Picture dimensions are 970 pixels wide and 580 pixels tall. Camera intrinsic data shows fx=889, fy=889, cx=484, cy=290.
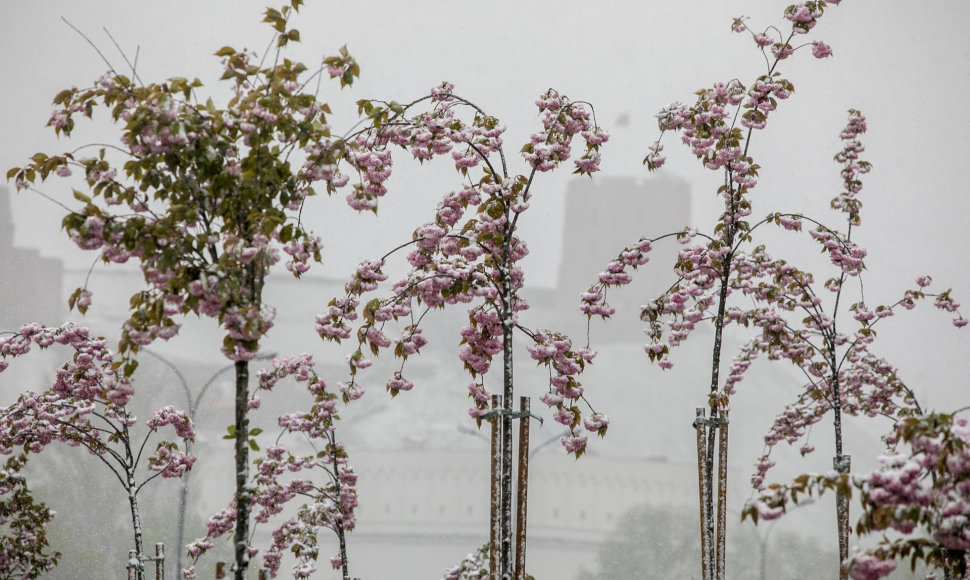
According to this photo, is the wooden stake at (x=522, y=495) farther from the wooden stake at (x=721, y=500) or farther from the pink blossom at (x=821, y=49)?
the pink blossom at (x=821, y=49)

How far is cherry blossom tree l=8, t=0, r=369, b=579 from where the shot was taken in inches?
121

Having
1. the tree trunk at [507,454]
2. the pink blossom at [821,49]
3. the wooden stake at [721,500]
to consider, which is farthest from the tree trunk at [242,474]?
the pink blossom at [821,49]

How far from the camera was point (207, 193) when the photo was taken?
3295mm

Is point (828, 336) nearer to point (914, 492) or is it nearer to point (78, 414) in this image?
point (914, 492)

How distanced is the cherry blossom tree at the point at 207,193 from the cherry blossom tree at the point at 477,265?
50 centimetres

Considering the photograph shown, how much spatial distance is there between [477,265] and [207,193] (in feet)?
4.31

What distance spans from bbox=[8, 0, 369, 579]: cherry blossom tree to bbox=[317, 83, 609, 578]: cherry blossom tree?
50cm

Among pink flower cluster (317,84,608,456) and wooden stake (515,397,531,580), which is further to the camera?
wooden stake (515,397,531,580)

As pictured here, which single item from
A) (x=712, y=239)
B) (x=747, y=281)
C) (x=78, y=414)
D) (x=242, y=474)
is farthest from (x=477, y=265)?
(x=78, y=414)

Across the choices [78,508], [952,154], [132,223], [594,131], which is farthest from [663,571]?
[132,223]

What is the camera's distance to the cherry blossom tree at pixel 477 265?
3939mm

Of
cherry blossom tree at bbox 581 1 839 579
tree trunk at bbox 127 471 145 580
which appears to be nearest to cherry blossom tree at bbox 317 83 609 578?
cherry blossom tree at bbox 581 1 839 579

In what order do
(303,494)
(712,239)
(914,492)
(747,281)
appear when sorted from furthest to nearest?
(303,494) → (747,281) → (712,239) → (914,492)

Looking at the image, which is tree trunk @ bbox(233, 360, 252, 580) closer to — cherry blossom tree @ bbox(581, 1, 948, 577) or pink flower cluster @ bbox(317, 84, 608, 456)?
pink flower cluster @ bbox(317, 84, 608, 456)
